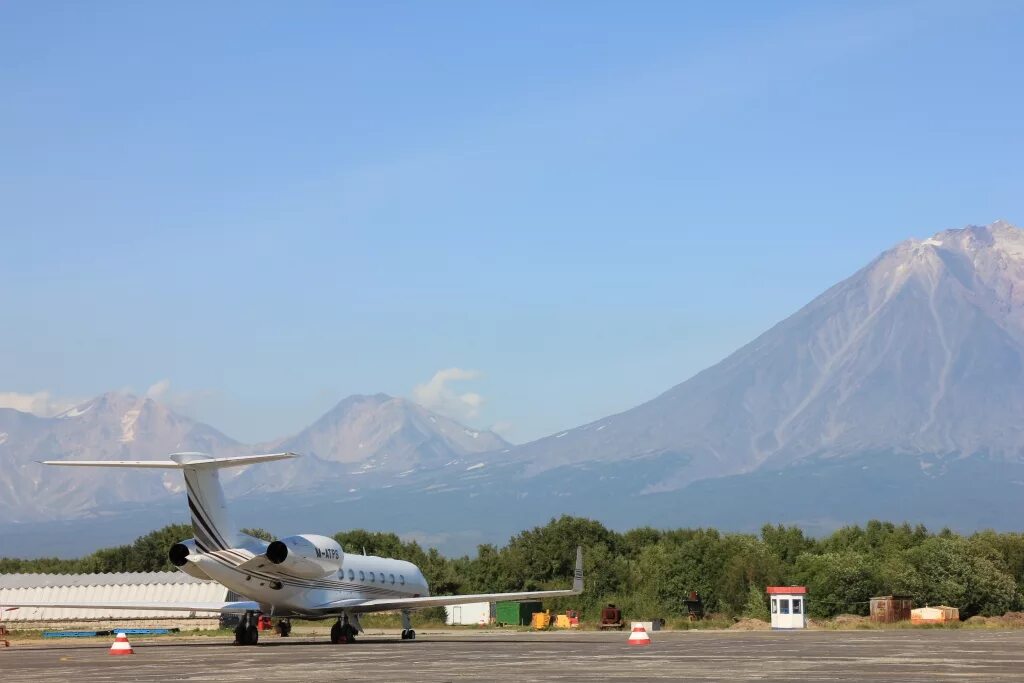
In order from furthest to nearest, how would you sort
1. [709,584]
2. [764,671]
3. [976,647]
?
[709,584], [976,647], [764,671]

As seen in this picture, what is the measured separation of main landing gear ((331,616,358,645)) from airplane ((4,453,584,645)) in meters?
0.04

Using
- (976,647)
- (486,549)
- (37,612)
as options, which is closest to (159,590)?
(37,612)

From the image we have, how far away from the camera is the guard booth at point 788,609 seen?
69.8 meters

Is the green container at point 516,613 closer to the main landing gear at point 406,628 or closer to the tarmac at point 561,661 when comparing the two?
the main landing gear at point 406,628

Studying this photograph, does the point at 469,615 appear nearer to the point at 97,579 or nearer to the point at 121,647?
the point at 97,579

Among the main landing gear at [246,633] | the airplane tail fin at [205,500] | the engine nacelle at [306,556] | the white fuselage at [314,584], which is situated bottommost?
the main landing gear at [246,633]

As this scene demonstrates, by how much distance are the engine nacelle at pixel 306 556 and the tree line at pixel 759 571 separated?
26.7 m

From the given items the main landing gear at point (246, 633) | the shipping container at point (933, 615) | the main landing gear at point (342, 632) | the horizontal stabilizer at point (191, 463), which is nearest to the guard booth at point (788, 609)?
the shipping container at point (933, 615)

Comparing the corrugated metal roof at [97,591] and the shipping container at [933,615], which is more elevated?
the corrugated metal roof at [97,591]

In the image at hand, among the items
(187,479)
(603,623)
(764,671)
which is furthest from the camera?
(603,623)

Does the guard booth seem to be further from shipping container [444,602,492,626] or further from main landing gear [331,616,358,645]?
main landing gear [331,616,358,645]

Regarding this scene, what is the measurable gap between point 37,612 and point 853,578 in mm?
52250

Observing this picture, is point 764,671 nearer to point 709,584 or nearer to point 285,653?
point 285,653

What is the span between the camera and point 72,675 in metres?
33.4
